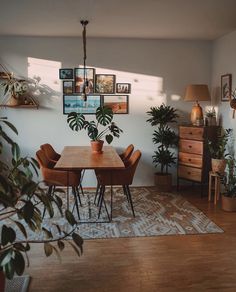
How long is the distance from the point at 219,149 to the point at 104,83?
7.05 ft

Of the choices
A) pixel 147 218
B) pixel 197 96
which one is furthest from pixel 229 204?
pixel 197 96

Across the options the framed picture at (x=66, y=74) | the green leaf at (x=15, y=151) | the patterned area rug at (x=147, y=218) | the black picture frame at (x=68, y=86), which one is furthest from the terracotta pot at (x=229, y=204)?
the green leaf at (x=15, y=151)

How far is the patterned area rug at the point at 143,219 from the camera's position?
11.8ft

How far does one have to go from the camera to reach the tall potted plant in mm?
5219

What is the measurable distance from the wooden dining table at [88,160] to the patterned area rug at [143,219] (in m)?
0.45

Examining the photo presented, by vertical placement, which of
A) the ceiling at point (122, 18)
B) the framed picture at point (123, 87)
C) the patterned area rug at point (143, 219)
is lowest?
the patterned area rug at point (143, 219)

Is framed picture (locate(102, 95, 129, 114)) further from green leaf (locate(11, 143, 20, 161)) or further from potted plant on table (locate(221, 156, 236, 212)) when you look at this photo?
green leaf (locate(11, 143, 20, 161))

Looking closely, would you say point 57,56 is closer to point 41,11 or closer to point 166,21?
point 41,11

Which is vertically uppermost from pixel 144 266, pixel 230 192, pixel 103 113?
pixel 103 113

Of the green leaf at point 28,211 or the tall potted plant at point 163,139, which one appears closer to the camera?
the green leaf at point 28,211

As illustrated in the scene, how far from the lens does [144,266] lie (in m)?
2.82

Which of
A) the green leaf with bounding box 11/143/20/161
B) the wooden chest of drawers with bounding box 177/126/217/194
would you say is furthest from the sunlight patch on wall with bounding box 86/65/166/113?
the green leaf with bounding box 11/143/20/161

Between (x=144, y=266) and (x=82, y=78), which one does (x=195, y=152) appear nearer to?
(x=82, y=78)

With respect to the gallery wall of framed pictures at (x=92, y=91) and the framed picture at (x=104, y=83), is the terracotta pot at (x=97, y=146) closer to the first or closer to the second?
the gallery wall of framed pictures at (x=92, y=91)
